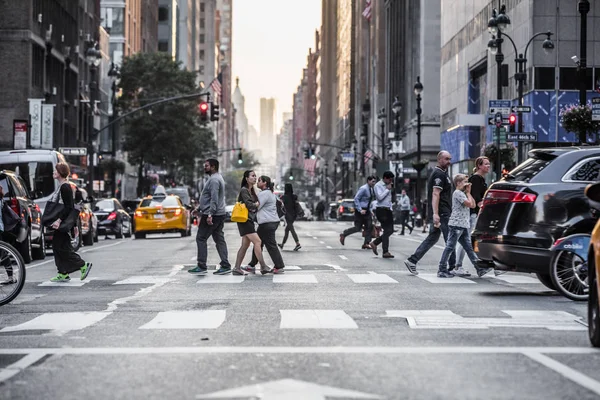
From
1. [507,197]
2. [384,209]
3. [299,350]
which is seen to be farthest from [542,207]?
[384,209]

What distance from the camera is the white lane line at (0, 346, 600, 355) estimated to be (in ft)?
31.0

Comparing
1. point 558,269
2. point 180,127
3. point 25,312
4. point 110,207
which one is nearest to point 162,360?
point 25,312

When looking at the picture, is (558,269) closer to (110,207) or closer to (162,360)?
(162,360)

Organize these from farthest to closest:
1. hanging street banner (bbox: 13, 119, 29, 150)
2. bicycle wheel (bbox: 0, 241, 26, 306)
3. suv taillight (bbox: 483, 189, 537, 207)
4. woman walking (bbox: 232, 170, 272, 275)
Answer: hanging street banner (bbox: 13, 119, 29, 150)
woman walking (bbox: 232, 170, 272, 275)
suv taillight (bbox: 483, 189, 537, 207)
bicycle wheel (bbox: 0, 241, 26, 306)

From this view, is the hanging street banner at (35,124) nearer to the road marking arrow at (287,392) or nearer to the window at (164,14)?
the road marking arrow at (287,392)

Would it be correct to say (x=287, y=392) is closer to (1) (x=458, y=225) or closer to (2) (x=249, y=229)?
(1) (x=458, y=225)

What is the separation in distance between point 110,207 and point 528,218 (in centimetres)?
3050

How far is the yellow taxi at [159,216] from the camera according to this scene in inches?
1690

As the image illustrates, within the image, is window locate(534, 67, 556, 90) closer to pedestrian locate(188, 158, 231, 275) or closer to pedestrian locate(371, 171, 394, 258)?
pedestrian locate(371, 171, 394, 258)

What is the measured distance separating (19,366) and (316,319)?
156 inches

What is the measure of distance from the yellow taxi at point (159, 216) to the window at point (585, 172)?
1159 inches

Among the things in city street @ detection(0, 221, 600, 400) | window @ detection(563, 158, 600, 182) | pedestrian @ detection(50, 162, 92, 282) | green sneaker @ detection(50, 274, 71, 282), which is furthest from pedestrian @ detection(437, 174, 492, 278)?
green sneaker @ detection(50, 274, 71, 282)

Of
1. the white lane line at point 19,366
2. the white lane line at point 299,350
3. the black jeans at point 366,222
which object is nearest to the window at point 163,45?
the black jeans at point 366,222

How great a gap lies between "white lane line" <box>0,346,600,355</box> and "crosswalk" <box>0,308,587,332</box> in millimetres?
1492
